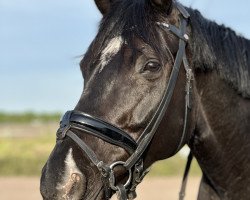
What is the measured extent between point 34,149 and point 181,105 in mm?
24151

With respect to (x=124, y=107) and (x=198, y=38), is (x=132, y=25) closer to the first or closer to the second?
(x=198, y=38)

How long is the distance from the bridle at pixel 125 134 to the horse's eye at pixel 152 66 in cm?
14

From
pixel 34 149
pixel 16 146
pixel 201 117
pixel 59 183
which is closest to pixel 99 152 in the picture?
pixel 59 183

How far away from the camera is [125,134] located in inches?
150

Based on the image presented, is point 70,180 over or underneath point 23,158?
over

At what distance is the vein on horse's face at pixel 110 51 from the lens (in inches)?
155

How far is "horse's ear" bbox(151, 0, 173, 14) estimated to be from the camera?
13.8ft

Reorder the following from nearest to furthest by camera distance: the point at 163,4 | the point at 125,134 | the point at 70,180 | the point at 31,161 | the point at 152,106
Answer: the point at 70,180, the point at 125,134, the point at 152,106, the point at 163,4, the point at 31,161

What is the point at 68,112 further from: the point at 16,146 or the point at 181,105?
the point at 16,146

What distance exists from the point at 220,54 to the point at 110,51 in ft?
2.89

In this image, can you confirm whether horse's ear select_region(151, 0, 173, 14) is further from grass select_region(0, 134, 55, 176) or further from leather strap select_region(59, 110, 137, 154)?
grass select_region(0, 134, 55, 176)

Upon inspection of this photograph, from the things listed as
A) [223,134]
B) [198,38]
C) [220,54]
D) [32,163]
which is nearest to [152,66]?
[198,38]

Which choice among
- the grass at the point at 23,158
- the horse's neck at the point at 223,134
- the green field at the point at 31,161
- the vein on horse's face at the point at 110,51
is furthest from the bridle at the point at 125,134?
the grass at the point at 23,158

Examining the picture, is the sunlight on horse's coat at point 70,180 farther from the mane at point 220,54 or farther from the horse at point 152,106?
A: the mane at point 220,54
